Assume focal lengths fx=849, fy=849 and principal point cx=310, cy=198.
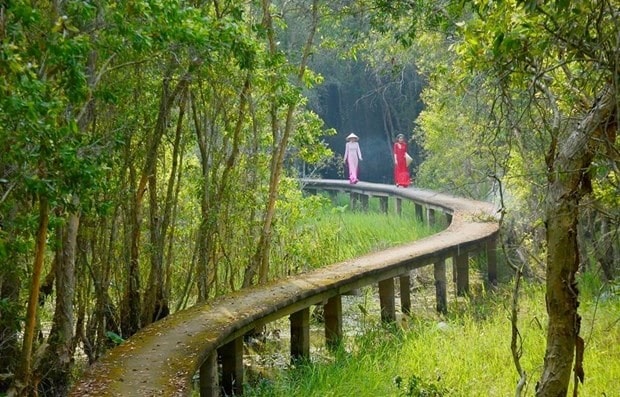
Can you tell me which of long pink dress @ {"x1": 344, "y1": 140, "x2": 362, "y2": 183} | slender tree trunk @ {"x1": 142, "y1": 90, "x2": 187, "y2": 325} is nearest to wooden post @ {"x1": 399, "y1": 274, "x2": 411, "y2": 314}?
slender tree trunk @ {"x1": 142, "y1": 90, "x2": 187, "y2": 325}

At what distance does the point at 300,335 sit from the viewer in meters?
7.75

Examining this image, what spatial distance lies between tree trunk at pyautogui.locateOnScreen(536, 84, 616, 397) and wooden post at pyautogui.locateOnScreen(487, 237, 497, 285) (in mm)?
7356

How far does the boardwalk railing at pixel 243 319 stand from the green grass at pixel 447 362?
379 mm

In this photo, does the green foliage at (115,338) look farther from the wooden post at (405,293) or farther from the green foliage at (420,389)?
the wooden post at (405,293)

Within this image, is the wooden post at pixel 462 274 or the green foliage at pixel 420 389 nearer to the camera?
the green foliage at pixel 420 389

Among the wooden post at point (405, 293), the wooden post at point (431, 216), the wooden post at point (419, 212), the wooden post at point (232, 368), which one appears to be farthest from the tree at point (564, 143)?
the wooden post at point (419, 212)

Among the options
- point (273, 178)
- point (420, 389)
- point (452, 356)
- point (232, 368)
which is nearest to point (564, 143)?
point (420, 389)

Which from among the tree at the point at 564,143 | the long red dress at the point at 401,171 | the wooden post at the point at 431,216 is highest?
the tree at the point at 564,143

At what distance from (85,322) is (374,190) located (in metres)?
11.6

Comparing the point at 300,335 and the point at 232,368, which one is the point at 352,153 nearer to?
the point at 300,335

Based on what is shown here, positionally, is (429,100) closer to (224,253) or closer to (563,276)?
(224,253)

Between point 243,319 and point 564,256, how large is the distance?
10.2 ft

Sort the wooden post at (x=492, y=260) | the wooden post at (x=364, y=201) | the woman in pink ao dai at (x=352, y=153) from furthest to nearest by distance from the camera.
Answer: the wooden post at (x=364, y=201)
the woman in pink ao dai at (x=352, y=153)
the wooden post at (x=492, y=260)

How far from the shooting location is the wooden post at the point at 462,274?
10.7 meters
